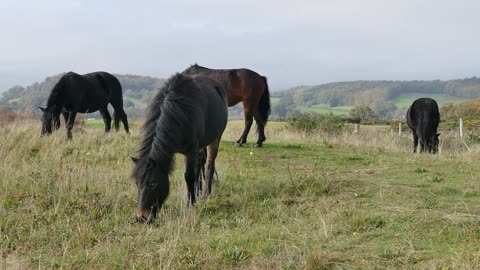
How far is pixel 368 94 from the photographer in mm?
111500

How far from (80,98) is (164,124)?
818cm

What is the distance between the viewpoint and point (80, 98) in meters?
12.8

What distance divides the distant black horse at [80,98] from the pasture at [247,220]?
267cm

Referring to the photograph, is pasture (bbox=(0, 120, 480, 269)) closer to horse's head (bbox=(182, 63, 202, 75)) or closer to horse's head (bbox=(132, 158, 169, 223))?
horse's head (bbox=(132, 158, 169, 223))

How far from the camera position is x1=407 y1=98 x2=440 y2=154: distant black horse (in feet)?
45.8

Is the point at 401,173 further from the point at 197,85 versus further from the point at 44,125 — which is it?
the point at 44,125

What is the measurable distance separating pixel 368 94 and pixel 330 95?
9.02 m

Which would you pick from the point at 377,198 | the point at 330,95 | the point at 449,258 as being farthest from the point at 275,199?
the point at 330,95

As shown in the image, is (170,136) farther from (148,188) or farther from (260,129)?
(260,129)

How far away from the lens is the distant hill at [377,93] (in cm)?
10462

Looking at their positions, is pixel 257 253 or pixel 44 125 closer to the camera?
pixel 257 253

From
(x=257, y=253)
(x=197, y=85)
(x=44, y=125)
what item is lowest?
(x=257, y=253)

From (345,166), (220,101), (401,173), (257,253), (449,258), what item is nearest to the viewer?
(449,258)

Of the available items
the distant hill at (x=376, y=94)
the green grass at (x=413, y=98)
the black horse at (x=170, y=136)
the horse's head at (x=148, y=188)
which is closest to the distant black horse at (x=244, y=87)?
the black horse at (x=170, y=136)
